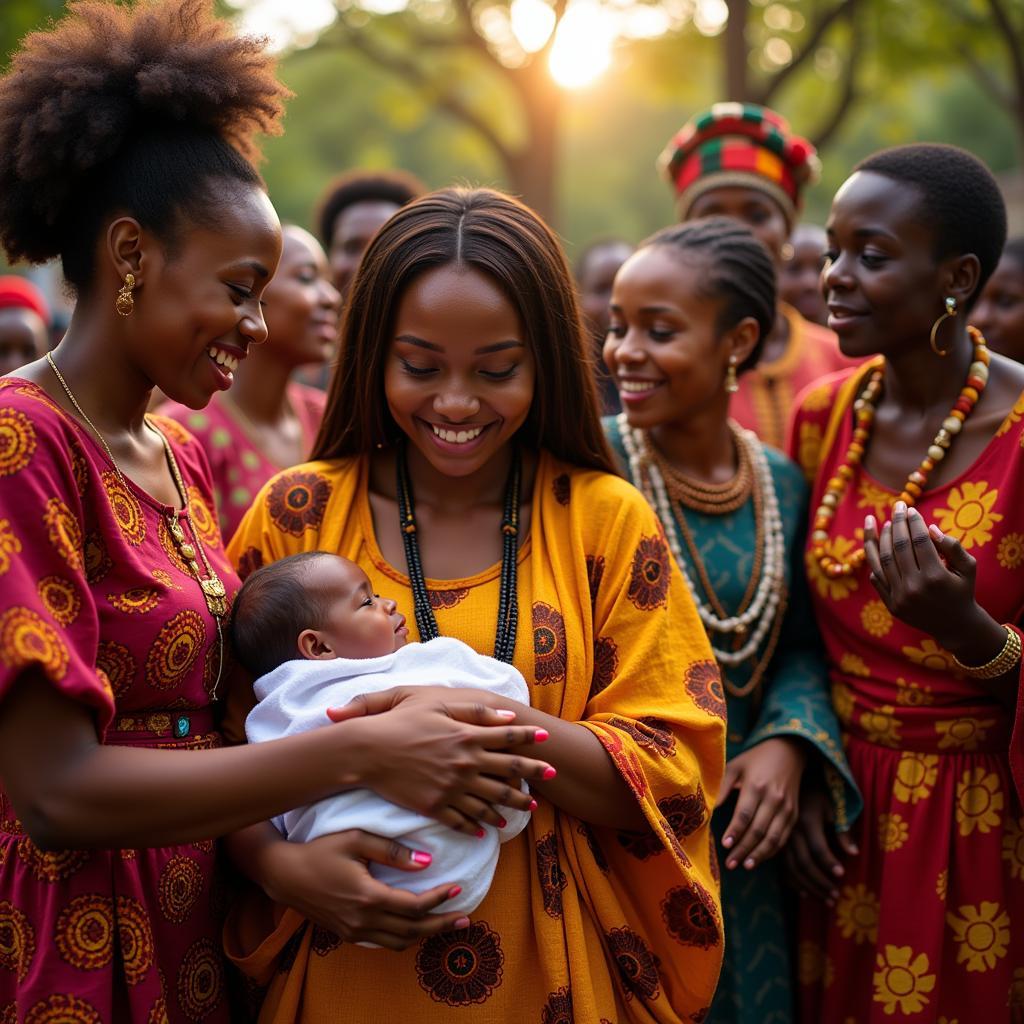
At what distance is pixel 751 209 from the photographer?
5.40m

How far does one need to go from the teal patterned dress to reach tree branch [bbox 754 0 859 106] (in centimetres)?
999

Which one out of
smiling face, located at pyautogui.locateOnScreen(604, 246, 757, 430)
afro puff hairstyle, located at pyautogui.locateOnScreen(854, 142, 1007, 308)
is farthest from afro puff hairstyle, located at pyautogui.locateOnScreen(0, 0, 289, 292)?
afro puff hairstyle, located at pyautogui.locateOnScreen(854, 142, 1007, 308)

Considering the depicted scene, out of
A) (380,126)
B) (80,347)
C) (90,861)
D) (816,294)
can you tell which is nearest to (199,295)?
(80,347)

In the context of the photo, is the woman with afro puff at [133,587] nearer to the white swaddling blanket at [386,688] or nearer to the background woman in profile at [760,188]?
the white swaddling blanket at [386,688]

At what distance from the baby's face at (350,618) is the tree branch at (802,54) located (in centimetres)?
1103

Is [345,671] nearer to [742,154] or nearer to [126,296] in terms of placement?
[126,296]

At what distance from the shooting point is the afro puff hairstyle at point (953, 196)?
10.6 ft

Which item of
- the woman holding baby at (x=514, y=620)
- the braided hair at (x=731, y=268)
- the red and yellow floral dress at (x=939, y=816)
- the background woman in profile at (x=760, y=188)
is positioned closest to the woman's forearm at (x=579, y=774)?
the woman holding baby at (x=514, y=620)

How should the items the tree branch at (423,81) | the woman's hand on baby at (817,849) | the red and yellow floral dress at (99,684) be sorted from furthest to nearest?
the tree branch at (423,81) < the woman's hand on baby at (817,849) < the red and yellow floral dress at (99,684)

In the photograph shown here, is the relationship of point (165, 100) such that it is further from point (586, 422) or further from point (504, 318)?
point (586, 422)

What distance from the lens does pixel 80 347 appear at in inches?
93.2

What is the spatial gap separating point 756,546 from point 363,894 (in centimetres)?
171

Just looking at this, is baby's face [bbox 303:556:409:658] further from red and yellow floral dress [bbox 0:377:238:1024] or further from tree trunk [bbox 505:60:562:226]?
tree trunk [bbox 505:60:562:226]

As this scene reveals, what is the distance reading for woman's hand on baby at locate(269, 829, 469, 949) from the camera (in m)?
2.19
